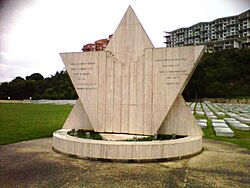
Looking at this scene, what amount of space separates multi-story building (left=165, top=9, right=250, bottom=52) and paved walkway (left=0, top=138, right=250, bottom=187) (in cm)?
7985

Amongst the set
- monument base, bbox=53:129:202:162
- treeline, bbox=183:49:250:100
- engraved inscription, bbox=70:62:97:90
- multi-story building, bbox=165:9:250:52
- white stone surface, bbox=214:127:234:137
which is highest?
multi-story building, bbox=165:9:250:52

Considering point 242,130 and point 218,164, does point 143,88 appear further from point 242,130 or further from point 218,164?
point 242,130

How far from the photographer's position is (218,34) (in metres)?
88.9

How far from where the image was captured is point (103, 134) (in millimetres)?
8875

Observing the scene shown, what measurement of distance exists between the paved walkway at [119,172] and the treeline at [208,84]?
46039 mm

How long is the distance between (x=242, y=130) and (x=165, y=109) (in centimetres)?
748

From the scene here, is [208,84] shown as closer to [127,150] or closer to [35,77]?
[35,77]

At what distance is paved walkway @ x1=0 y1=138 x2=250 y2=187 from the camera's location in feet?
16.5

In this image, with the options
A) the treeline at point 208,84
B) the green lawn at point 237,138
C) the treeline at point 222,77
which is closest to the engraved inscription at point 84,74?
the green lawn at point 237,138

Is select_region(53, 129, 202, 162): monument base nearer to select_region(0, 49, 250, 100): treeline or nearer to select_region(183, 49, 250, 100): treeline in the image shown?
select_region(183, 49, 250, 100): treeline

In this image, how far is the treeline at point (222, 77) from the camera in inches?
2106

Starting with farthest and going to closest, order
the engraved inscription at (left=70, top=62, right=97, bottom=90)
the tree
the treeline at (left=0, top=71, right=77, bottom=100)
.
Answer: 1. the tree
2. the treeline at (left=0, top=71, right=77, bottom=100)
3. the engraved inscription at (left=70, top=62, right=97, bottom=90)

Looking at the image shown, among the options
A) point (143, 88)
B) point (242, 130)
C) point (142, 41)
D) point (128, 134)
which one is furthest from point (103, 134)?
point (242, 130)

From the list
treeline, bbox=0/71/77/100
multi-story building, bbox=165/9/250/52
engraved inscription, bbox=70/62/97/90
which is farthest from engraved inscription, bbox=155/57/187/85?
multi-story building, bbox=165/9/250/52
